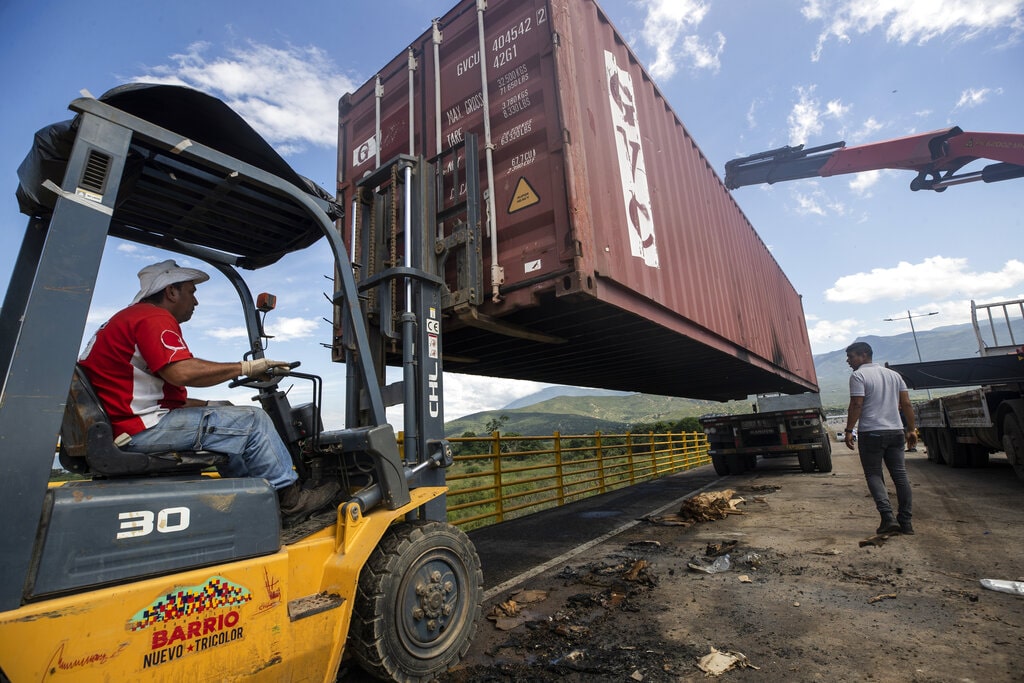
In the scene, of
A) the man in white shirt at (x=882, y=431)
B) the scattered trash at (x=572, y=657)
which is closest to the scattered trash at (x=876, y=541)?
the man in white shirt at (x=882, y=431)

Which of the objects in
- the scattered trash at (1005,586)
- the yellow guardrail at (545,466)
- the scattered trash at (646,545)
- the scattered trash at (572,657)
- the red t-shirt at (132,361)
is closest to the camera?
the red t-shirt at (132,361)

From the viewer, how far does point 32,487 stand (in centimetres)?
142

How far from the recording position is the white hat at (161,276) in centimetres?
217

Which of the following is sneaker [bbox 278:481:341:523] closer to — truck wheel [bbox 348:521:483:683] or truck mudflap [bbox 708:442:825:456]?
truck wheel [bbox 348:521:483:683]

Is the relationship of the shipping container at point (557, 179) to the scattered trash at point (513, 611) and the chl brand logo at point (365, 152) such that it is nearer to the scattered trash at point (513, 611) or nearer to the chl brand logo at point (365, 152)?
the chl brand logo at point (365, 152)

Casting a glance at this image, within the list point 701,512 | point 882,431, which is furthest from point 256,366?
point 701,512

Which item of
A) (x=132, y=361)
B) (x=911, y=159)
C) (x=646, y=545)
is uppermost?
(x=911, y=159)

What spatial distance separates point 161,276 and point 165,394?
537mm

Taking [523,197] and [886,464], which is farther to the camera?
[886,464]

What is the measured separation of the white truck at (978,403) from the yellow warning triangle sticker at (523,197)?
666cm

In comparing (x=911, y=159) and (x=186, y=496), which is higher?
(x=911, y=159)

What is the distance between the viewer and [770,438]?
10367 millimetres

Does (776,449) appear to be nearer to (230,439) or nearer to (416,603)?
(416,603)

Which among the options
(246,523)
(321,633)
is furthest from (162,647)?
(321,633)
